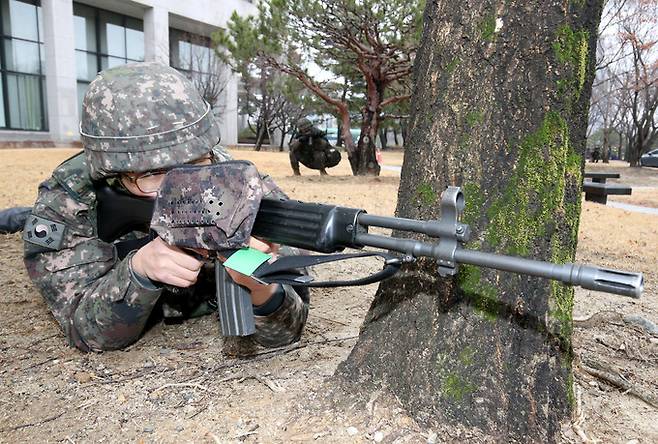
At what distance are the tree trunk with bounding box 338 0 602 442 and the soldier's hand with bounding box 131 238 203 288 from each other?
0.66 m

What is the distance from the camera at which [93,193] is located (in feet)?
6.52

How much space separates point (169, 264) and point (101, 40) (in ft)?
76.1

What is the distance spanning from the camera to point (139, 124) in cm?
177

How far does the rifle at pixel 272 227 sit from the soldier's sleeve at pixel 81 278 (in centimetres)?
32

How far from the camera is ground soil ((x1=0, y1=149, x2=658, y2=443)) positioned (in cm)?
136

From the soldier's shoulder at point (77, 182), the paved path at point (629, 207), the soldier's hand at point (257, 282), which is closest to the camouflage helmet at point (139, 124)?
the soldier's shoulder at point (77, 182)

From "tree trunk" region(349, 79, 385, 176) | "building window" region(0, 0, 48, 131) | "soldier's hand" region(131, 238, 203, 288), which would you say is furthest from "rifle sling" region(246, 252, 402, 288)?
"building window" region(0, 0, 48, 131)

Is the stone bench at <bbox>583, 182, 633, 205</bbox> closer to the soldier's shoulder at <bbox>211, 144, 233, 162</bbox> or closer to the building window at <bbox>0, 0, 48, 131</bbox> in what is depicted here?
the soldier's shoulder at <bbox>211, 144, 233, 162</bbox>

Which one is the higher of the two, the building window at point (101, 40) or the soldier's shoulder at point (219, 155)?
the building window at point (101, 40)

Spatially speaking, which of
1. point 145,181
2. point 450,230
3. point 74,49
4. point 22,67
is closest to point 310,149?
point 145,181

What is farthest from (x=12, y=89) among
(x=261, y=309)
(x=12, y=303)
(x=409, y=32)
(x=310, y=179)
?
(x=261, y=309)

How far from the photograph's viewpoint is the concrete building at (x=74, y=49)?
1916 centimetres

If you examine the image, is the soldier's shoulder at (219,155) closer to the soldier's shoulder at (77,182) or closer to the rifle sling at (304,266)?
the soldier's shoulder at (77,182)

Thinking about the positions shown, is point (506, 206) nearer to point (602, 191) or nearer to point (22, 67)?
point (602, 191)
